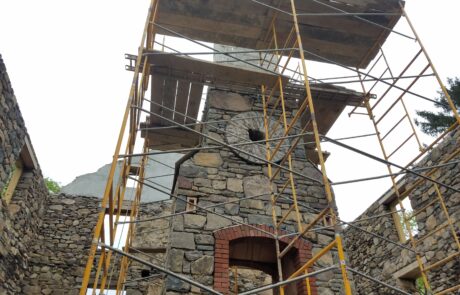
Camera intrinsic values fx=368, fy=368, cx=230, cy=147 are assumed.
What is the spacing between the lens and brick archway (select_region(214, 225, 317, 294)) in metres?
4.63

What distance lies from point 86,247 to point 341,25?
7907 millimetres

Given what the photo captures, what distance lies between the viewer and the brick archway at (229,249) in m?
4.63

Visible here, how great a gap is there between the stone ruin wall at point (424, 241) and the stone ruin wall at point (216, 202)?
7.32 ft

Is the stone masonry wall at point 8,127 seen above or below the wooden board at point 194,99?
below

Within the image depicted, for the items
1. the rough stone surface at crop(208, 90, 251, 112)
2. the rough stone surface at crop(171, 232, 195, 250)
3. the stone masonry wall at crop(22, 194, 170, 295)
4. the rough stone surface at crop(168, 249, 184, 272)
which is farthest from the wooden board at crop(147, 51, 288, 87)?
the stone masonry wall at crop(22, 194, 170, 295)

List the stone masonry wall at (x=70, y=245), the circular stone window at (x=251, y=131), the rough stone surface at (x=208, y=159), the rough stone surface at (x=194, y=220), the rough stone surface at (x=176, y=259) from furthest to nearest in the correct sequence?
the stone masonry wall at (x=70, y=245), the circular stone window at (x=251, y=131), the rough stone surface at (x=208, y=159), the rough stone surface at (x=194, y=220), the rough stone surface at (x=176, y=259)

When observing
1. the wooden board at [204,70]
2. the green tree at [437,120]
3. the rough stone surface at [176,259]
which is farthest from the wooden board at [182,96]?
the green tree at [437,120]

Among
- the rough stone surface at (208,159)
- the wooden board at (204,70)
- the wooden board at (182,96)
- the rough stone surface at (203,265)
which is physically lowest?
the rough stone surface at (203,265)

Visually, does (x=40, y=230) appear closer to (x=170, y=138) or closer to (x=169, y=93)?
(x=170, y=138)

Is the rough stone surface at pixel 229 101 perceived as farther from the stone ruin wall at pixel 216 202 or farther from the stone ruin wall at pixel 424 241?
the stone ruin wall at pixel 424 241

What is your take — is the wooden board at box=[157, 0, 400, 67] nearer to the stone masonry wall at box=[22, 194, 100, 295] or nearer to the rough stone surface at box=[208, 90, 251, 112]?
the rough stone surface at box=[208, 90, 251, 112]

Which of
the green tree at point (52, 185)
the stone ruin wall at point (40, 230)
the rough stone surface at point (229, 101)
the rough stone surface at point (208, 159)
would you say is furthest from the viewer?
the green tree at point (52, 185)

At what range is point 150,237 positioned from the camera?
9.37 metres

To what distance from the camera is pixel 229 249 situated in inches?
207
